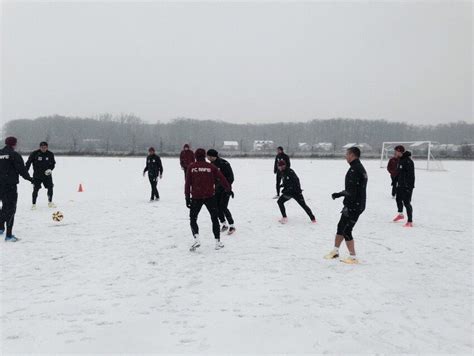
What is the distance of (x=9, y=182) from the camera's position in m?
7.23

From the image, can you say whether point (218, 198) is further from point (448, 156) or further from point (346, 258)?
point (448, 156)

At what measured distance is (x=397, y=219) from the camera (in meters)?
9.57

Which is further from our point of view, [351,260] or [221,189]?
[221,189]

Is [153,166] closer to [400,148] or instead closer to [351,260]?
[400,148]

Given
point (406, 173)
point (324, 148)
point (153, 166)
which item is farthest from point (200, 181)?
point (324, 148)

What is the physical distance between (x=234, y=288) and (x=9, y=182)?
545cm

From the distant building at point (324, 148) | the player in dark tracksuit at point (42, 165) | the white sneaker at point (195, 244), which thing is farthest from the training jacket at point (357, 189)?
the distant building at point (324, 148)

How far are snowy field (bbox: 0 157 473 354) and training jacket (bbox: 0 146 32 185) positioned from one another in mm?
1337

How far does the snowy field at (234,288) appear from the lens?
3.62m

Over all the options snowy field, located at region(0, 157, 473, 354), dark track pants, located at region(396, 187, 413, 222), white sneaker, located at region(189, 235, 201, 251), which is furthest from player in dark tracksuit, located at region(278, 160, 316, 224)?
white sneaker, located at region(189, 235, 201, 251)

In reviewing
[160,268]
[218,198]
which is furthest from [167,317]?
[218,198]

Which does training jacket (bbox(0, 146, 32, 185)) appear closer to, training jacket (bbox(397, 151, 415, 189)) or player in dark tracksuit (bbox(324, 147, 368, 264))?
player in dark tracksuit (bbox(324, 147, 368, 264))

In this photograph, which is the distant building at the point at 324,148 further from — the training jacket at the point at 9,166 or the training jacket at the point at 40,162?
the training jacket at the point at 9,166

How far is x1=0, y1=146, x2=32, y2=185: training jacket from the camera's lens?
7204 mm
